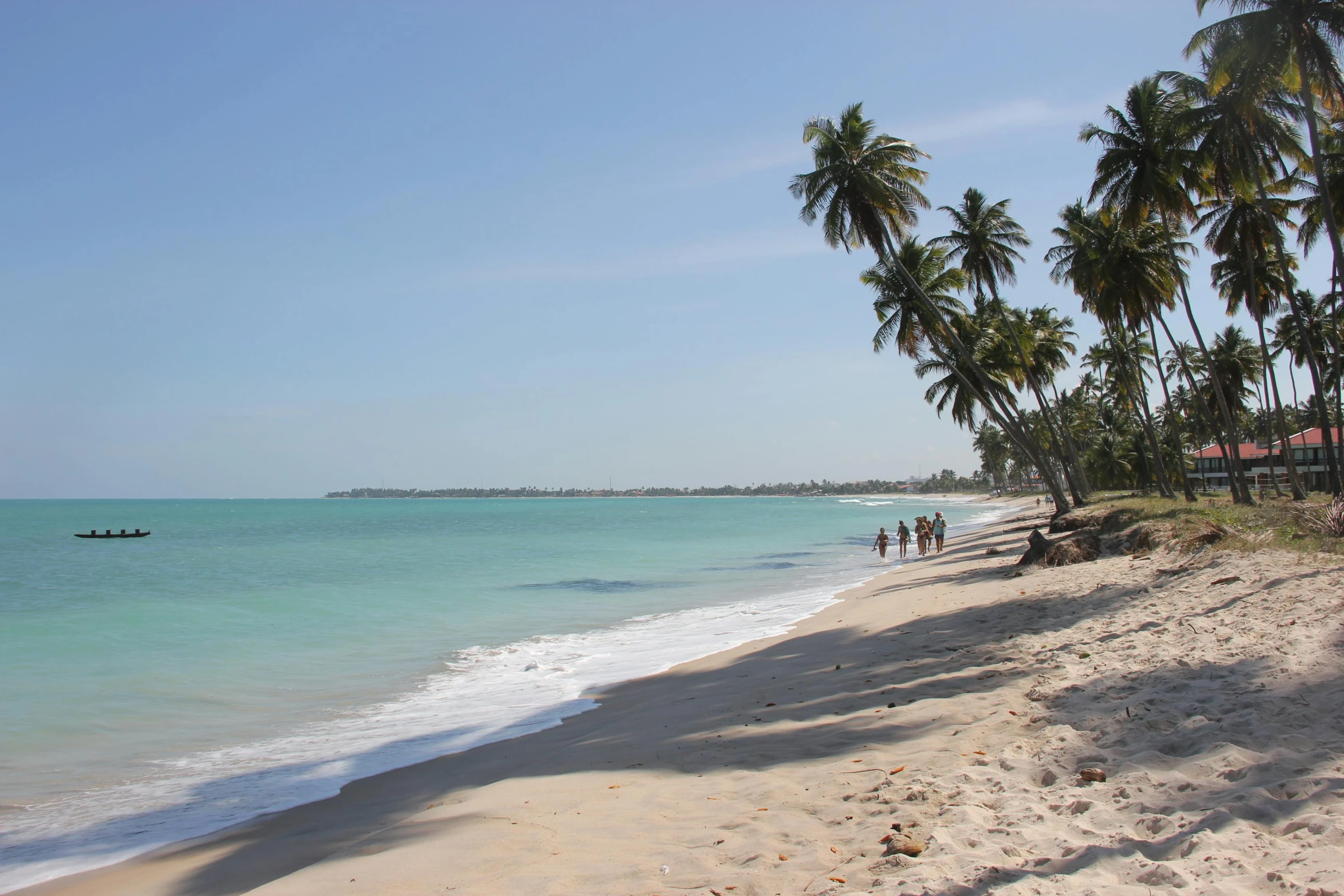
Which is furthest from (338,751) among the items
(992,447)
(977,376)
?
(992,447)

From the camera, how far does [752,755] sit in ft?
19.1

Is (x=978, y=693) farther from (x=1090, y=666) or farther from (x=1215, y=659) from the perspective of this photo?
(x=1215, y=659)

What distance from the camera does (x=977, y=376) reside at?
2791 centimetres

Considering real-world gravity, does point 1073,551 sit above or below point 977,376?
below

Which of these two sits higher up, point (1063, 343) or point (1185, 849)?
point (1063, 343)

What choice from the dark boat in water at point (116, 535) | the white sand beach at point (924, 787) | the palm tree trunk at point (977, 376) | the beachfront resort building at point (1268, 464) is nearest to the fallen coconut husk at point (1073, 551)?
the white sand beach at point (924, 787)

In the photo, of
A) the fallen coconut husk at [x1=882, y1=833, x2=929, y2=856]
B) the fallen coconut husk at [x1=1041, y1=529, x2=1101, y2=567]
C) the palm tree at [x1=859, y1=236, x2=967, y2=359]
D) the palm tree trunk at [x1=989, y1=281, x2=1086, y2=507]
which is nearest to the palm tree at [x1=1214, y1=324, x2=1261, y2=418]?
the palm tree trunk at [x1=989, y1=281, x2=1086, y2=507]

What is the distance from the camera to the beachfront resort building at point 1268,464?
4784 cm

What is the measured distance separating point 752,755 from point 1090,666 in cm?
321

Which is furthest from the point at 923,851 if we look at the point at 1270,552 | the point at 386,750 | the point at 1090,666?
the point at 1270,552

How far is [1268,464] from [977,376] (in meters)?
27.5

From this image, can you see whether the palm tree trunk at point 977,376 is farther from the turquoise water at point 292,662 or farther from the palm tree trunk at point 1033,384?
the turquoise water at point 292,662

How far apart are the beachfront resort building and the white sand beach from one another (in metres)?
45.1

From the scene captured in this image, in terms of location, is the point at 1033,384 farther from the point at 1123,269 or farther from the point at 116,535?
the point at 116,535
